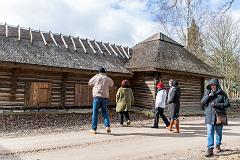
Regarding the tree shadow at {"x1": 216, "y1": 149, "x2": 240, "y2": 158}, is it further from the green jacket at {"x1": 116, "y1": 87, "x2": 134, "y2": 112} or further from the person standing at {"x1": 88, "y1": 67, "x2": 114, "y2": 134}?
the green jacket at {"x1": 116, "y1": 87, "x2": 134, "y2": 112}

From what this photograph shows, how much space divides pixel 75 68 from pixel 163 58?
5.93m

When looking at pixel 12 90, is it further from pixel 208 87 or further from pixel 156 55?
pixel 208 87

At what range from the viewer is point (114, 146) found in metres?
8.63

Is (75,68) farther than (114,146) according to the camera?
Yes

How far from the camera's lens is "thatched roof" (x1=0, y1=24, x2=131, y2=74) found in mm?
15820

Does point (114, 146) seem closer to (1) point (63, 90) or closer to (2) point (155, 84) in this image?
(1) point (63, 90)

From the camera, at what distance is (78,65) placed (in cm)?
1745

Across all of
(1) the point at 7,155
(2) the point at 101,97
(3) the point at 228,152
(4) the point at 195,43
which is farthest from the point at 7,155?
(4) the point at 195,43

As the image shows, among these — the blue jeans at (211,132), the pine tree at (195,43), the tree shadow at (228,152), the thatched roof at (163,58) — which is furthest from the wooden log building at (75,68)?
the pine tree at (195,43)

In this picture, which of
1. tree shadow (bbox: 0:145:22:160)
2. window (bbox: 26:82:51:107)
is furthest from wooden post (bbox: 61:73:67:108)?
tree shadow (bbox: 0:145:22:160)

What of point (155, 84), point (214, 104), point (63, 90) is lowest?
point (214, 104)

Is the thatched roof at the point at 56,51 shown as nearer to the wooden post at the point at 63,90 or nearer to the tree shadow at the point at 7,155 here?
the wooden post at the point at 63,90

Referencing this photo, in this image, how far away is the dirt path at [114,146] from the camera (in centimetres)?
749

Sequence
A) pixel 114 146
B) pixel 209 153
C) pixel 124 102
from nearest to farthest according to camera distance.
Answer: pixel 209 153
pixel 114 146
pixel 124 102
